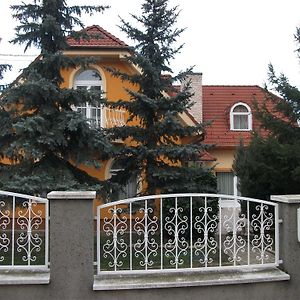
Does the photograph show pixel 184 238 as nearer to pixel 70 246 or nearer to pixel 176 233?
pixel 176 233

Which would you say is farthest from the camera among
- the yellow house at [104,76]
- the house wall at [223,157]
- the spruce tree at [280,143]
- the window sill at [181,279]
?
the house wall at [223,157]

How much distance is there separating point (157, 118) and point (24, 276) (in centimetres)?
666

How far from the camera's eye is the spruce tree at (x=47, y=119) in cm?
869

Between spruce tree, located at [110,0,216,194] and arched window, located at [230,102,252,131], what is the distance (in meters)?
9.15

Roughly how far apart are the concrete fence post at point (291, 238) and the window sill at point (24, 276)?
2914 millimetres

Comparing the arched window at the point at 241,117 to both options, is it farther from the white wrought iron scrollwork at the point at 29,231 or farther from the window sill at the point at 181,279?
the white wrought iron scrollwork at the point at 29,231

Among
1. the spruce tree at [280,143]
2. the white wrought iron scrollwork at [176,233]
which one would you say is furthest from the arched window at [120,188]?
the white wrought iron scrollwork at [176,233]

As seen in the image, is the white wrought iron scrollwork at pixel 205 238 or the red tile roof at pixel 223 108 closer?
the white wrought iron scrollwork at pixel 205 238

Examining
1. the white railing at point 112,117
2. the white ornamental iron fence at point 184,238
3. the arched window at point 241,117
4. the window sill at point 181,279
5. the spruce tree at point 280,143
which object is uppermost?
the arched window at point 241,117

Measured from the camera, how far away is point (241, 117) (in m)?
20.3

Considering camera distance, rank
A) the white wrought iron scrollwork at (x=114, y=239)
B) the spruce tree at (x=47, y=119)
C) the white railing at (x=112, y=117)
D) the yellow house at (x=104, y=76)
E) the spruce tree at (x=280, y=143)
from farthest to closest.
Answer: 1. the white railing at (x=112, y=117)
2. the yellow house at (x=104, y=76)
3. the spruce tree at (x=280, y=143)
4. the spruce tree at (x=47, y=119)
5. the white wrought iron scrollwork at (x=114, y=239)

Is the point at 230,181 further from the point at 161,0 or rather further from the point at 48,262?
the point at 48,262

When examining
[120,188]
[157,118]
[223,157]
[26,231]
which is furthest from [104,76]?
[26,231]

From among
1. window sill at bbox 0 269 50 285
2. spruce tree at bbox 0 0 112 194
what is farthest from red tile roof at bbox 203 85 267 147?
window sill at bbox 0 269 50 285
